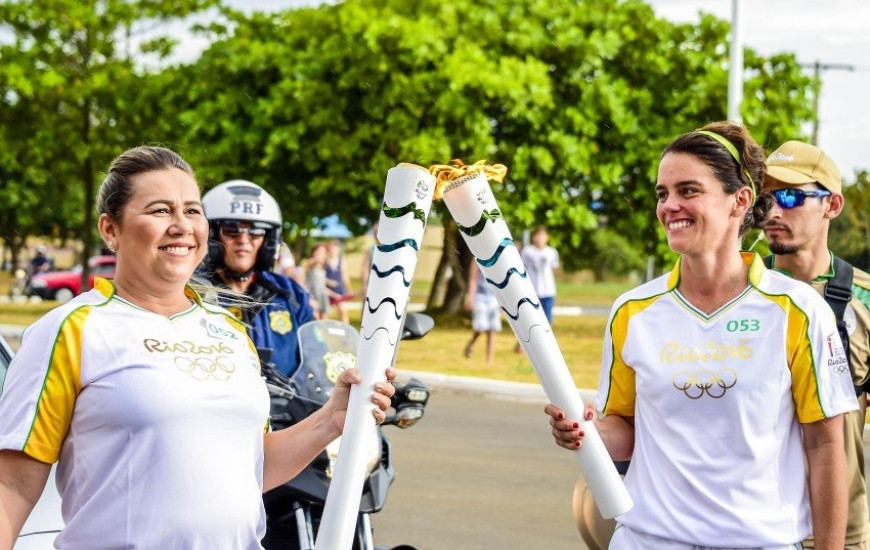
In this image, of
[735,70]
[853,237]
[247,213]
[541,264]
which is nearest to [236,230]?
[247,213]

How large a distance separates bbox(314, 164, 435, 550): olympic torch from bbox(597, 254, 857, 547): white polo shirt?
2.13 ft

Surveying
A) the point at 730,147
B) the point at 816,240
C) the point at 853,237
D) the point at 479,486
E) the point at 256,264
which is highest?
the point at 730,147

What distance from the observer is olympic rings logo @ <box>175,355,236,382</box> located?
236 cm

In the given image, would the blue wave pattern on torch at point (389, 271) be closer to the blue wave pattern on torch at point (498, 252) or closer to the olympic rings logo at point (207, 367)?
the blue wave pattern on torch at point (498, 252)

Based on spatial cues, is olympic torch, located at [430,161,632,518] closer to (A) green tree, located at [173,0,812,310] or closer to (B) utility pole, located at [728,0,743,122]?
(B) utility pole, located at [728,0,743,122]

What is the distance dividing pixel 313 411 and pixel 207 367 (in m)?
1.88

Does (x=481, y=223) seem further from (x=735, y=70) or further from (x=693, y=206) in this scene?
(x=735, y=70)

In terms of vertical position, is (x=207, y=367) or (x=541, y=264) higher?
(x=207, y=367)

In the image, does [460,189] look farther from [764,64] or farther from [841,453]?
[764,64]

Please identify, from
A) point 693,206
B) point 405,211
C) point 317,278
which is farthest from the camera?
point 317,278

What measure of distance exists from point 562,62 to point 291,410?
1903 cm

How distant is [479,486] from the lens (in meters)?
8.35

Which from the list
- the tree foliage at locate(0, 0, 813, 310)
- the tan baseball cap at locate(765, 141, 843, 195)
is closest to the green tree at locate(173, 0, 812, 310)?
the tree foliage at locate(0, 0, 813, 310)

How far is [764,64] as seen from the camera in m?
22.8
